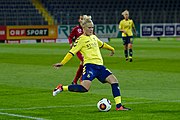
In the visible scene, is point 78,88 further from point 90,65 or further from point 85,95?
point 85,95

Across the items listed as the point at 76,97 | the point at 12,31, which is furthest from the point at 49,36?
the point at 76,97

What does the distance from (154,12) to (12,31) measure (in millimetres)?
15949

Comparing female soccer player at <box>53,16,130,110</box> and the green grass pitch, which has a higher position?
female soccer player at <box>53,16,130,110</box>

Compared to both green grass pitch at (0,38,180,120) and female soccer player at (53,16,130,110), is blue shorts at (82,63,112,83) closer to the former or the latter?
female soccer player at (53,16,130,110)

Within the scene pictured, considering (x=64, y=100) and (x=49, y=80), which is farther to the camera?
(x=49, y=80)

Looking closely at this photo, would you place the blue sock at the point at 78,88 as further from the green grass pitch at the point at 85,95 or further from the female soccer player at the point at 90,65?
the green grass pitch at the point at 85,95

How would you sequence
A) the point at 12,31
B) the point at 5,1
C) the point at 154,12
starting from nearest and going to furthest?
1. the point at 12,31
2. the point at 5,1
3. the point at 154,12

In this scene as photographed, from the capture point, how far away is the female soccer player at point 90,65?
42.0 ft

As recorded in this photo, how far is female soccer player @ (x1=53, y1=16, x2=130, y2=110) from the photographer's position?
12.8 m

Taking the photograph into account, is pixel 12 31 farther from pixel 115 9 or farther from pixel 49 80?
pixel 49 80

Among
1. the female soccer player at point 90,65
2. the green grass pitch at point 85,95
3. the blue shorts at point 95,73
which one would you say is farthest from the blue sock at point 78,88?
the green grass pitch at point 85,95

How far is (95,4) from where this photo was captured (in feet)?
208

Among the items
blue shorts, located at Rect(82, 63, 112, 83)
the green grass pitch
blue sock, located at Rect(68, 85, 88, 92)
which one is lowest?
the green grass pitch

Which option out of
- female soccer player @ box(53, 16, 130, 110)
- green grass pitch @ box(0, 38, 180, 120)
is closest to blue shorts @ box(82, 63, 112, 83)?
female soccer player @ box(53, 16, 130, 110)
